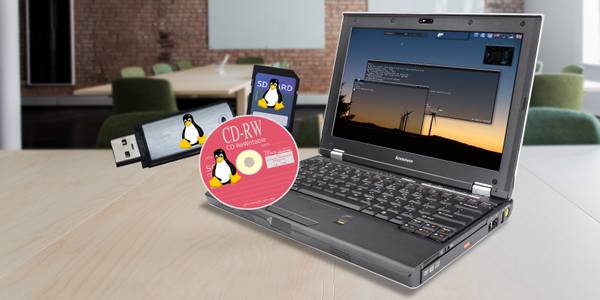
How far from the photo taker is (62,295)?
524 mm

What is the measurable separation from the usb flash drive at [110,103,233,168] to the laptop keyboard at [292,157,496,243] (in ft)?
0.57

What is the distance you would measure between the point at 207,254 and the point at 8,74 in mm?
2011

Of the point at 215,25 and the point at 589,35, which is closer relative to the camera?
the point at 589,35

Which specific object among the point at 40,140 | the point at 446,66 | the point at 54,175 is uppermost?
the point at 446,66

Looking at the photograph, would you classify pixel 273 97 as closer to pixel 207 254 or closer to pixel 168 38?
pixel 207 254

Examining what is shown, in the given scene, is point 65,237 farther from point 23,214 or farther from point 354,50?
point 354,50

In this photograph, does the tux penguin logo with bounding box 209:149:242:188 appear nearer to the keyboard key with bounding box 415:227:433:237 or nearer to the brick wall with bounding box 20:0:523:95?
the keyboard key with bounding box 415:227:433:237

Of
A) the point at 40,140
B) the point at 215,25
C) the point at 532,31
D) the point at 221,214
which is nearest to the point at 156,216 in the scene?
the point at 221,214

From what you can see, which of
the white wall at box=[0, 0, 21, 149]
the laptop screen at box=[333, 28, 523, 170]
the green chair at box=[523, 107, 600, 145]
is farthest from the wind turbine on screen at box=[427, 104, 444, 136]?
the white wall at box=[0, 0, 21, 149]

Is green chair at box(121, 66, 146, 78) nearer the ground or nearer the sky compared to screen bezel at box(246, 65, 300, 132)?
nearer the ground

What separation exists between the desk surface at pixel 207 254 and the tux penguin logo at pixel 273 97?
19cm

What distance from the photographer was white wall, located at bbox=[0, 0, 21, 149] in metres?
2.19

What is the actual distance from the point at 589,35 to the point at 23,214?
26.0 feet

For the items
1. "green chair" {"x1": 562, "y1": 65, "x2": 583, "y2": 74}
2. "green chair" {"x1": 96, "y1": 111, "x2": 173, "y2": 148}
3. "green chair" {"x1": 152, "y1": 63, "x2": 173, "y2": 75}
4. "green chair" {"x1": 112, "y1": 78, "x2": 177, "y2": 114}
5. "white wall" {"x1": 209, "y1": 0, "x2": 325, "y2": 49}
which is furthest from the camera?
"white wall" {"x1": 209, "y1": 0, "x2": 325, "y2": 49}
